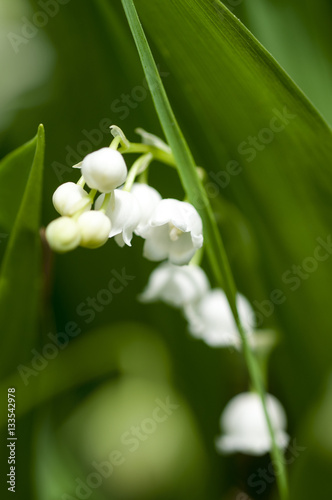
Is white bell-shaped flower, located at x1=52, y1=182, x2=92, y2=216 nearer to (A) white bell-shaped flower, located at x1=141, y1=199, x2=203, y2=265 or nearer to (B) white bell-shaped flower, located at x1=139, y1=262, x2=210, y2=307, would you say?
(A) white bell-shaped flower, located at x1=141, y1=199, x2=203, y2=265

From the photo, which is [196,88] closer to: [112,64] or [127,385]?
[112,64]

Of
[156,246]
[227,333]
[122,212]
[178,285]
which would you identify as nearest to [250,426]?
[227,333]

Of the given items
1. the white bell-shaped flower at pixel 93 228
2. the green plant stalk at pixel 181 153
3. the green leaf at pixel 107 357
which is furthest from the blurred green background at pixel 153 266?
the white bell-shaped flower at pixel 93 228

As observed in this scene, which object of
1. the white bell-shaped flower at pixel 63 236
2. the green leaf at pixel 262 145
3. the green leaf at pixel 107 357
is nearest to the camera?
the white bell-shaped flower at pixel 63 236

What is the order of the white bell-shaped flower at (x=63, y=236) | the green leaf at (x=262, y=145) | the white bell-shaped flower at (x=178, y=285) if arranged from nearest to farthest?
1. the white bell-shaped flower at (x=63, y=236)
2. the green leaf at (x=262, y=145)
3. the white bell-shaped flower at (x=178, y=285)

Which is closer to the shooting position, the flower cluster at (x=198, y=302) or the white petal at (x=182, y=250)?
the white petal at (x=182, y=250)

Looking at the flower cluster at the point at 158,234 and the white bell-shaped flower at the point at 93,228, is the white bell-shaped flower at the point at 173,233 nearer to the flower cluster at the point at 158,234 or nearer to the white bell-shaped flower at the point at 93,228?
the flower cluster at the point at 158,234
